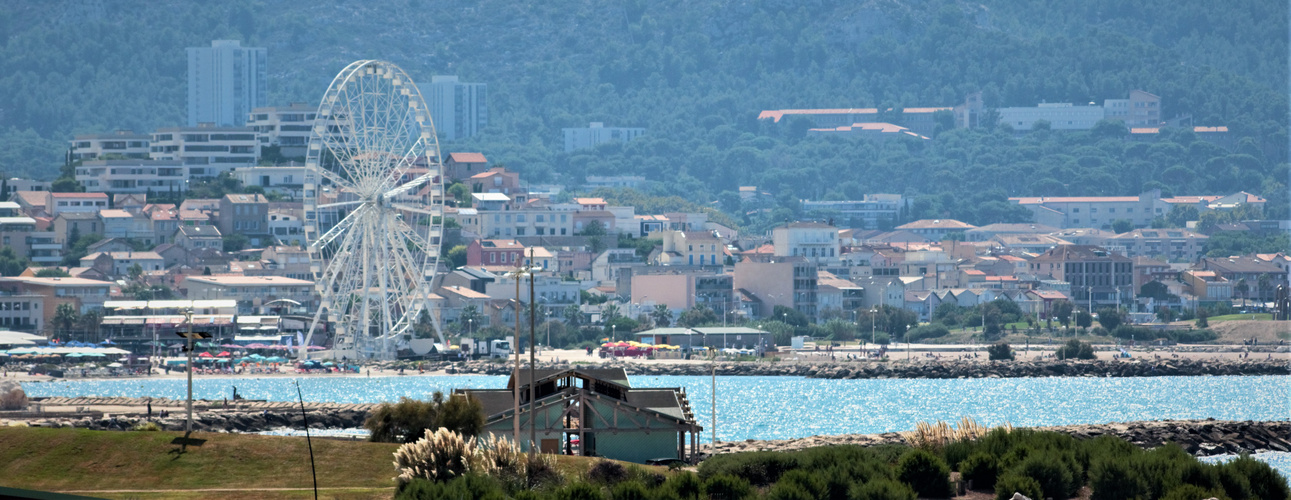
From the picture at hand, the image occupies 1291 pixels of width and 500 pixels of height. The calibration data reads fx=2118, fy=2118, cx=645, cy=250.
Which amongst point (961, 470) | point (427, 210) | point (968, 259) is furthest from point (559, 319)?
point (961, 470)

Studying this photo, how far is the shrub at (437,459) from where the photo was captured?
25688 millimetres

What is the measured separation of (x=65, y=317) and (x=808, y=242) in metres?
54.7

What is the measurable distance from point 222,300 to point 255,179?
3821 cm

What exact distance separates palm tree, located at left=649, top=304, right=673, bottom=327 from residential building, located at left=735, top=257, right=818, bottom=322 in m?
7.58

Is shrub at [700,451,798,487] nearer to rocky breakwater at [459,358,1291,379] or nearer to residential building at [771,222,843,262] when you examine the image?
rocky breakwater at [459,358,1291,379]

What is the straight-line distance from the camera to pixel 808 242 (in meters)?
135

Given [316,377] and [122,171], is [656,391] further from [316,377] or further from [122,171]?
[122,171]

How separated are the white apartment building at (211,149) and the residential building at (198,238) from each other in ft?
62.9

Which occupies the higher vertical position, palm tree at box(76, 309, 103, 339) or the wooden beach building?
palm tree at box(76, 309, 103, 339)

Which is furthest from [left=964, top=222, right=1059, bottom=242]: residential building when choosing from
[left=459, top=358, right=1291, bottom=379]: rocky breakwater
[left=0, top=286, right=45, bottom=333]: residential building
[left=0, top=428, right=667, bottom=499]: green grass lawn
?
[left=0, top=428, right=667, bottom=499]: green grass lawn

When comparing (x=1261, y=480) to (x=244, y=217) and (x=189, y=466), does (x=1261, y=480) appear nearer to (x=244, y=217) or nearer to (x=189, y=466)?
(x=189, y=466)

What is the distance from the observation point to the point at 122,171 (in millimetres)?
141750

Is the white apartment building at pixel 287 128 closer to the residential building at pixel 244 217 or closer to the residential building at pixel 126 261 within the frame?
the residential building at pixel 244 217

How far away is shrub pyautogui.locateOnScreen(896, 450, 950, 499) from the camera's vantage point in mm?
27875
